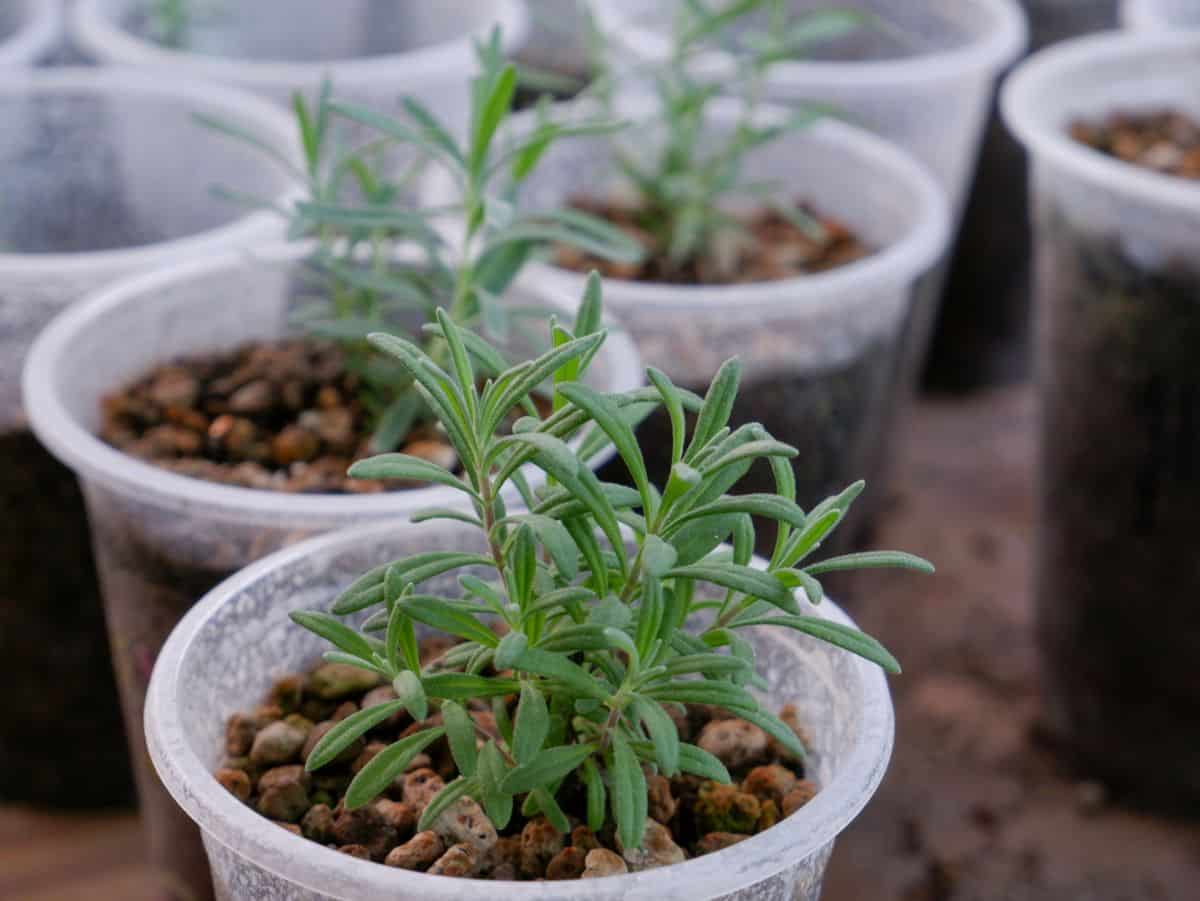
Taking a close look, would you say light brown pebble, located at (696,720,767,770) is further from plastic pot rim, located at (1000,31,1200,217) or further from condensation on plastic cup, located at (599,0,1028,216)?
condensation on plastic cup, located at (599,0,1028,216)

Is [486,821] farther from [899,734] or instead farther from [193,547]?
[899,734]

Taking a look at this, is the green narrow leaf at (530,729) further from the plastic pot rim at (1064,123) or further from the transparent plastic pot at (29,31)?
the transparent plastic pot at (29,31)

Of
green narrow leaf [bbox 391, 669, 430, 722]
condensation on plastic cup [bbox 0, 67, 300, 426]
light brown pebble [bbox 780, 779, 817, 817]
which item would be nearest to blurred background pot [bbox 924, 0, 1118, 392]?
condensation on plastic cup [bbox 0, 67, 300, 426]

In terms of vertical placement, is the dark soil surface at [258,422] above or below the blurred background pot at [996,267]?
above

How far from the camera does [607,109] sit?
116 centimetres

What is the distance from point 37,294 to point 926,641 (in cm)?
90

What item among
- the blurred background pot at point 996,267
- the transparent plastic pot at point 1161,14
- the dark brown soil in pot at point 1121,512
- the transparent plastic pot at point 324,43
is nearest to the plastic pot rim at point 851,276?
the dark brown soil in pot at point 1121,512

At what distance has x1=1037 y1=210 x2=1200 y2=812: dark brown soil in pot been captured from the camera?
1.09m

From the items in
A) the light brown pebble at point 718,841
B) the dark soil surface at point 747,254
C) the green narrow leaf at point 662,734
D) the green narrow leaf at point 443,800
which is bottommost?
the dark soil surface at point 747,254

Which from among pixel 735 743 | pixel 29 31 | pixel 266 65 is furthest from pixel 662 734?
pixel 29 31

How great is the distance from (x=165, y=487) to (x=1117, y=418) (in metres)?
0.75

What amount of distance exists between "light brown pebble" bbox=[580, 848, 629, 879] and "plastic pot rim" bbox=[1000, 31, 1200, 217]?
0.71 meters

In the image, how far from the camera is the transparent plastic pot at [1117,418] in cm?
108

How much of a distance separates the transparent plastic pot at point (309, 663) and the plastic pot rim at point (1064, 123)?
1.86 ft
